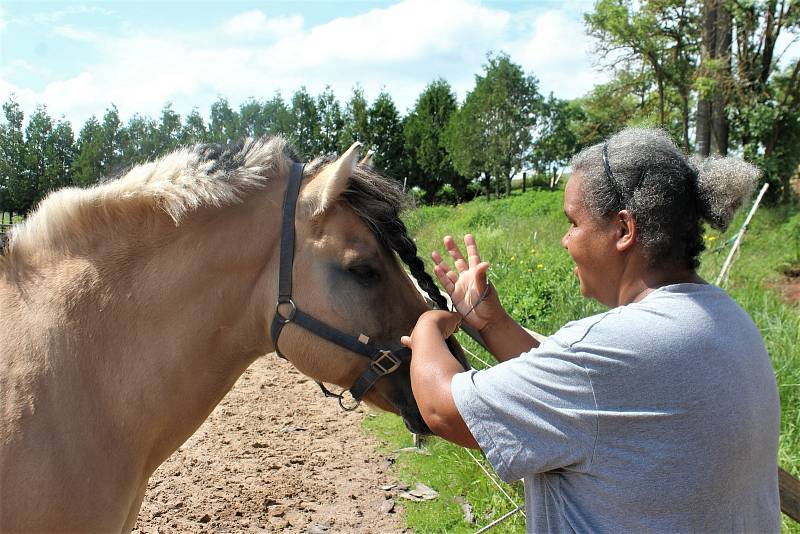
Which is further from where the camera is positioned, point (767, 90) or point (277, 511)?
point (767, 90)

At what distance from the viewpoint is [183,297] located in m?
2.06

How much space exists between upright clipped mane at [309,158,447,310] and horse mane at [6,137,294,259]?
36cm

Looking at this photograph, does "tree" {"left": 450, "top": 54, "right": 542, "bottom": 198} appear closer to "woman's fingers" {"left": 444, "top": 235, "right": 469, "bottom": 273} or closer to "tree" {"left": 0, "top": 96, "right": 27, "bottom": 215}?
"tree" {"left": 0, "top": 96, "right": 27, "bottom": 215}

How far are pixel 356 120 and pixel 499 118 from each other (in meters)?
14.5

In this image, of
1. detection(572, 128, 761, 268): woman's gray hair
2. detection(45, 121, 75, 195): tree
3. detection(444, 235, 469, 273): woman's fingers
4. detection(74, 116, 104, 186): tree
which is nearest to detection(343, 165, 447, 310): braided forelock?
detection(444, 235, 469, 273): woman's fingers

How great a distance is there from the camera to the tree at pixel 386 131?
50.0m

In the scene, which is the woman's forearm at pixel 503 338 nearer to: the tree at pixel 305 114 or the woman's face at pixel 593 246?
the woman's face at pixel 593 246

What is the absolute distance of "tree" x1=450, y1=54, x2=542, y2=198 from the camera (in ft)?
132

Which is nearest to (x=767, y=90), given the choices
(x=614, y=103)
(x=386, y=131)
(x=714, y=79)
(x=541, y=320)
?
(x=714, y=79)

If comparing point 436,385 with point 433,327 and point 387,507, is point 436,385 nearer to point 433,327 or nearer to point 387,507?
point 433,327

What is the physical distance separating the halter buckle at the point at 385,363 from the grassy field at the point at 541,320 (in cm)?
64

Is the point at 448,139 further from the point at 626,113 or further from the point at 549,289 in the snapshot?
the point at 549,289

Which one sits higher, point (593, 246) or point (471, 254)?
point (593, 246)

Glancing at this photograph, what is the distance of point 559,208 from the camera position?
19438 mm
